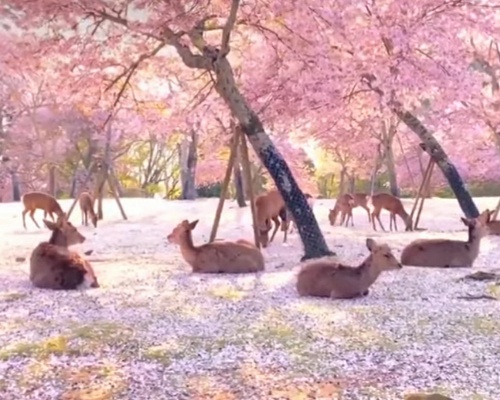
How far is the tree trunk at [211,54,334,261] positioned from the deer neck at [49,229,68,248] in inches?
79.7

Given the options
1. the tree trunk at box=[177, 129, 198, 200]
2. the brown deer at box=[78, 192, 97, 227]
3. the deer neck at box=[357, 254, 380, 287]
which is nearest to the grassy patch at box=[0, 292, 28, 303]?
the deer neck at box=[357, 254, 380, 287]

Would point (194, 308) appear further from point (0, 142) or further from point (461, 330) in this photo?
point (0, 142)

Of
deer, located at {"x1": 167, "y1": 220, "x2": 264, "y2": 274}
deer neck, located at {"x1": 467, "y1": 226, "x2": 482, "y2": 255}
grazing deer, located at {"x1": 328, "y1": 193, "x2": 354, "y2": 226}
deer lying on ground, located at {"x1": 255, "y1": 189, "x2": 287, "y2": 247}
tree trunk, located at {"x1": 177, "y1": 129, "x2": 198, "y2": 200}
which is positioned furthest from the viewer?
tree trunk, located at {"x1": 177, "y1": 129, "x2": 198, "y2": 200}

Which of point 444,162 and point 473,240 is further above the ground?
point 444,162

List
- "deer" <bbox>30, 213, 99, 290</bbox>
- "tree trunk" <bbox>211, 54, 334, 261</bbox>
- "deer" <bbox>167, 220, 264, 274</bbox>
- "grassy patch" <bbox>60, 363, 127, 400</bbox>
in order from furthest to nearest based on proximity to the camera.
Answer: "tree trunk" <bbox>211, 54, 334, 261</bbox>, "deer" <bbox>167, 220, 264, 274</bbox>, "deer" <bbox>30, 213, 99, 290</bbox>, "grassy patch" <bbox>60, 363, 127, 400</bbox>

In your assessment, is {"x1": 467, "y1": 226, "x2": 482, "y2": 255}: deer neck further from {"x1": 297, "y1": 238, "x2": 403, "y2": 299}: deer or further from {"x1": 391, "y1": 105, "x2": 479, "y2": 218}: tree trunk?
{"x1": 391, "y1": 105, "x2": 479, "y2": 218}: tree trunk

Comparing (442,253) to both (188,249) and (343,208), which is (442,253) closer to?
(188,249)

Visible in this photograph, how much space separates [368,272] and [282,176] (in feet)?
8.14

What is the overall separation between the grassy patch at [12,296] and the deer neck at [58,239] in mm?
1243

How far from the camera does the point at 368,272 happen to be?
4.79m

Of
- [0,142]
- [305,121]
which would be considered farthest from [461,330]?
[0,142]

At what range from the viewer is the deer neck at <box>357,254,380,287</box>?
475 centimetres

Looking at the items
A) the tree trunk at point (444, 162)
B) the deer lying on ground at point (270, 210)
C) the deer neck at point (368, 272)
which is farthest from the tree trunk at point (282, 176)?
the tree trunk at point (444, 162)

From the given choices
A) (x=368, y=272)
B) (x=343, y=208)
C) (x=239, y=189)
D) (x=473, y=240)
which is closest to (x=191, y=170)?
(x=239, y=189)
